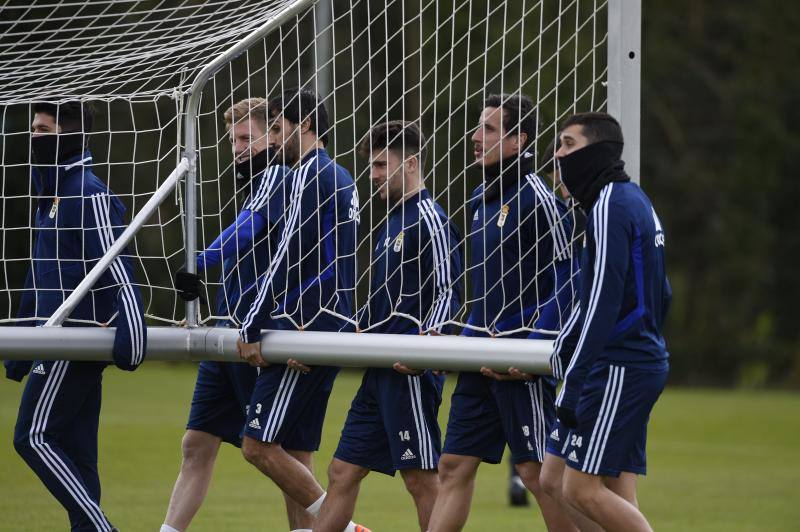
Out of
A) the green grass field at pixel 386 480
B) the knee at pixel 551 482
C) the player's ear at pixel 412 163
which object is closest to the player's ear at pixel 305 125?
the player's ear at pixel 412 163

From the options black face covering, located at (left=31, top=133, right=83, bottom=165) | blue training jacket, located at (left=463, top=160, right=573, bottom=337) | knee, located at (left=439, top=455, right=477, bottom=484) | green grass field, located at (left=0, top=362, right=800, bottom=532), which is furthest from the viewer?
green grass field, located at (left=0, top=362, right=800, bottom=532)

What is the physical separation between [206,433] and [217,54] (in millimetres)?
2312

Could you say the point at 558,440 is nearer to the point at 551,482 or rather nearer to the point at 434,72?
the point at 551,482

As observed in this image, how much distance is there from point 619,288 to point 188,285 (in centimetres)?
257

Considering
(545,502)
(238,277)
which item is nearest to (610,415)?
(545,502)

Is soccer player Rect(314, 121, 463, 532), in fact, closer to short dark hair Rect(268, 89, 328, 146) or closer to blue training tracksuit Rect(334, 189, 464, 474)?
blue training tracksuit Rect(334, 189, 464, 474)

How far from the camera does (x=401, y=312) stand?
7.52 metres

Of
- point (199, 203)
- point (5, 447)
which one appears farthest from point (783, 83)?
point (199, 203)

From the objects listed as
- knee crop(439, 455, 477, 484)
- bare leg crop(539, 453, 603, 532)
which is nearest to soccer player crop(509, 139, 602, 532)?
bare leg crop(539, 453, 603, 532)

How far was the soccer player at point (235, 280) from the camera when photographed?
7.54 meters

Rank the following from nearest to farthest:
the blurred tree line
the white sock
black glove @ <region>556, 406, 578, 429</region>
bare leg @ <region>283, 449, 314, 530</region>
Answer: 1. black glove @ <region>556, 406, 578, 429</region>
2. the white sock
3. bare leg @ <region>283, 449, 314, 530</region>
4. the blurred tree line

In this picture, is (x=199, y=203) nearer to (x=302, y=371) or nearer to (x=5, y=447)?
(x=302, y=371)

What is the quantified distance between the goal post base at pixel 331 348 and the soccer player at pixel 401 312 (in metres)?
0.31

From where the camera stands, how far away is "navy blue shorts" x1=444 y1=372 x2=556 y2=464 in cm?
715
